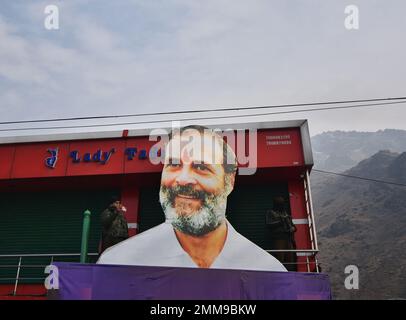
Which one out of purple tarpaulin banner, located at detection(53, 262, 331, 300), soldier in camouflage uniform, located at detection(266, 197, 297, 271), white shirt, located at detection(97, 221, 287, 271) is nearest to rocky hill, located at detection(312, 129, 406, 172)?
soldier in camouflage uniform, located at detection(266, 197, 297, 271)

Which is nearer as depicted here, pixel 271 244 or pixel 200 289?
pixel 200 289

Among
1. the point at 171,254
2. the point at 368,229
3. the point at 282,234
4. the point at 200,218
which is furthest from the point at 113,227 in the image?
the point at 368,229

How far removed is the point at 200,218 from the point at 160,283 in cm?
401

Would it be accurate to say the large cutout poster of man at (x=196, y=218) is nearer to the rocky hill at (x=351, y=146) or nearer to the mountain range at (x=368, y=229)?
the mountain range at (x=368, y=229)

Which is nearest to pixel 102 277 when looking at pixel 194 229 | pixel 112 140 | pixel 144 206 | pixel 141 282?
pixel 141 282

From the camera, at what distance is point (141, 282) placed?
8578mm

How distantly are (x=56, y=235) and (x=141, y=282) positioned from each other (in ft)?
22.9

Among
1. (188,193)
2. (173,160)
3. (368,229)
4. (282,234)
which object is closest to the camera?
(282,234)

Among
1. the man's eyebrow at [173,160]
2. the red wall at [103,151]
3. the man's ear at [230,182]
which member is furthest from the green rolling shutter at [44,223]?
the man's ear at [230,182]

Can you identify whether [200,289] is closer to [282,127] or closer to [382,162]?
[282,127]

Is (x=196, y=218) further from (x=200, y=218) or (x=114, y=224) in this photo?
(x=114, y=224)

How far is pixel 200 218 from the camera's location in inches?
491

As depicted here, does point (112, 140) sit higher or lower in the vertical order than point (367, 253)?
lower
